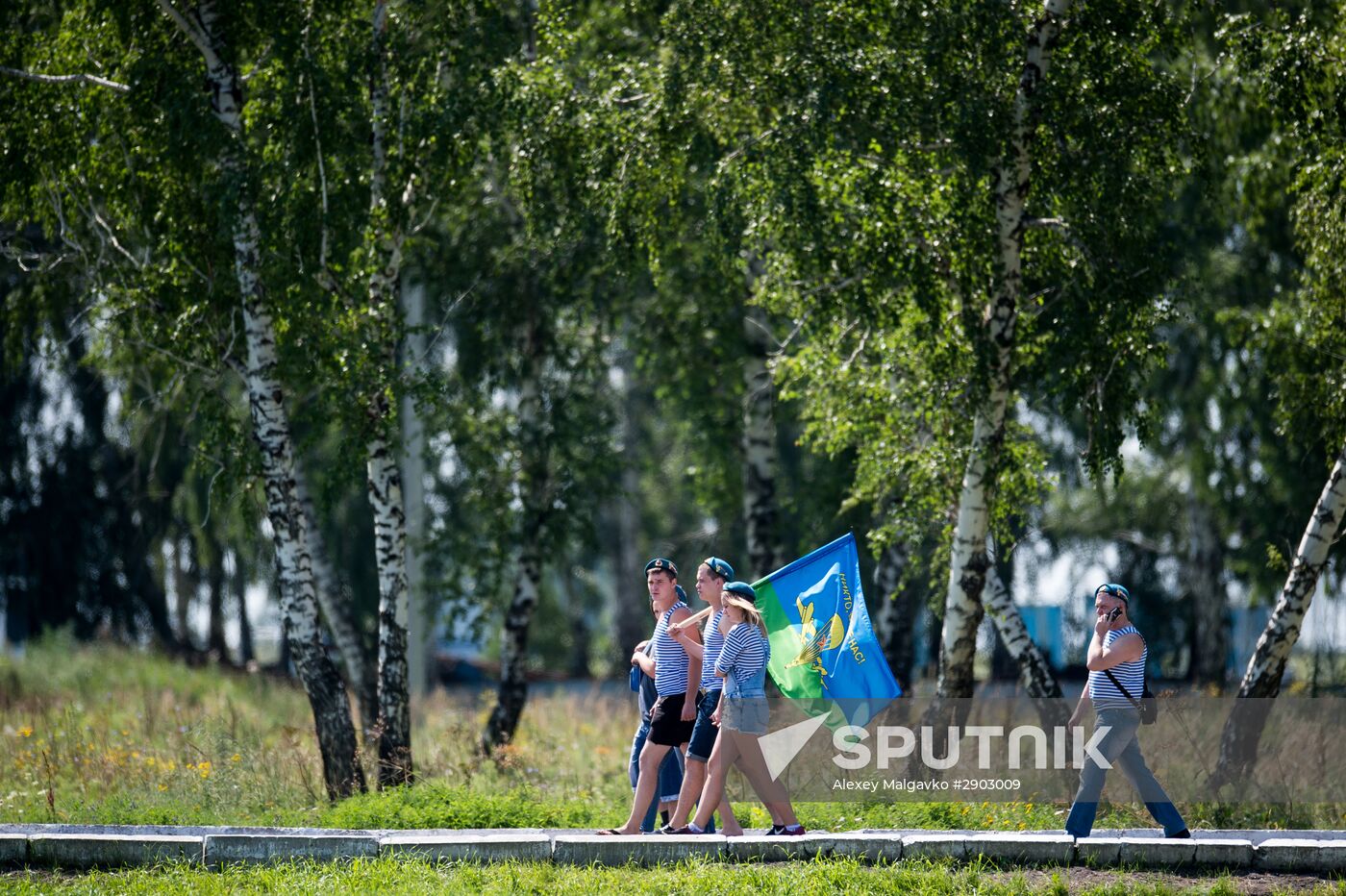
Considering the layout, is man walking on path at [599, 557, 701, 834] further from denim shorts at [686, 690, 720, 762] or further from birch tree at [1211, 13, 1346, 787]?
birch tree at [1211, 13, 1346, 787]

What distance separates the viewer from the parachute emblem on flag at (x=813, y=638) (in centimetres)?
1077

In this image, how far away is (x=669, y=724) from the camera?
382 inches

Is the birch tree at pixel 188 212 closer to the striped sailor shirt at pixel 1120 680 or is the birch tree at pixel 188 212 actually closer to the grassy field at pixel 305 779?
the grassy field at pixel 305 779

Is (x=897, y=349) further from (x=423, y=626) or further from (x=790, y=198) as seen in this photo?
(x=423, y=626)

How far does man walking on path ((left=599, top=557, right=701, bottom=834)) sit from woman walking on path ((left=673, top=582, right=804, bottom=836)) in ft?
0.95

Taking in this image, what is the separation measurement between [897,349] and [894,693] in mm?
3752

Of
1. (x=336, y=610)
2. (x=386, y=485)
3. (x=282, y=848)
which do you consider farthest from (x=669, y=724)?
(x=336, y=610)

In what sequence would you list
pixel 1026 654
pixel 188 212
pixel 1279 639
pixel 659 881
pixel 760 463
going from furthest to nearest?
pixel 760 463 → pixel 1026 654 → pixel 188 212 → pixel 1279 639 → pixel 659 881

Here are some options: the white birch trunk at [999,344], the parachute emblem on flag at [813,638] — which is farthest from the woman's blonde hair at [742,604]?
the white birch trunk at [999,344]

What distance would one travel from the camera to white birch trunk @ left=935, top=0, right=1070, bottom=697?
1181cm

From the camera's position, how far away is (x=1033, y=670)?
1369 centimetres

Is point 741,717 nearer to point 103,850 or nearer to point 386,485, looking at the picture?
point 103,850

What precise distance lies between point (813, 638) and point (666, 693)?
1.58 metres

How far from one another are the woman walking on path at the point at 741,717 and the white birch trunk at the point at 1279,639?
4507mm
